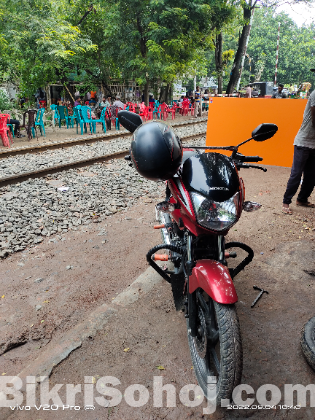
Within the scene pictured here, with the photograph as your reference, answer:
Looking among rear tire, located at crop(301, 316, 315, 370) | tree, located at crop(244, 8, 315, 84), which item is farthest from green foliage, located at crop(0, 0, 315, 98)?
tree, located at crop(244, 8, 315, 84)

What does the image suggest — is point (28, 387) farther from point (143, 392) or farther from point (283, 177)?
point (283, 177)

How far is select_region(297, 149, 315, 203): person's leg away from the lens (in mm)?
4406

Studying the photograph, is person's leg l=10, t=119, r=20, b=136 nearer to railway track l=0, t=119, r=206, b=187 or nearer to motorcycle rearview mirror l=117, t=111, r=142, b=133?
Answer: railway track l=0, t=119, r=206, b=187

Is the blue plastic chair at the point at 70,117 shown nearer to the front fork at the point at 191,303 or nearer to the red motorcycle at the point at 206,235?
the red motorcycle at the point at 206,235

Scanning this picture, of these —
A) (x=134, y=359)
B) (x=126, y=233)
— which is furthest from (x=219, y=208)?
(x=126, y=233)

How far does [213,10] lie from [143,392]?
62.8 feet

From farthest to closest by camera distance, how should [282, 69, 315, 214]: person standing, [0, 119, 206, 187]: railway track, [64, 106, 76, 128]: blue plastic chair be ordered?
[64, 106, 76, 128]: blue plastic chair, [0, 119, 206, 187]: railway track, [282, 69, 315, 214]: person standing

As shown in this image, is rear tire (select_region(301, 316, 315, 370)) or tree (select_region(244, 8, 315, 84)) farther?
tree (select_region(244, 8, 315, 84))

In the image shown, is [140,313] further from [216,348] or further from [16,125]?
[16,125]

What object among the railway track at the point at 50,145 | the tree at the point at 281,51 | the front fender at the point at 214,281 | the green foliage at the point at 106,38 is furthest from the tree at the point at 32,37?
the tree at the point at 281,51

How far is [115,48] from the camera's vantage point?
59.7ft

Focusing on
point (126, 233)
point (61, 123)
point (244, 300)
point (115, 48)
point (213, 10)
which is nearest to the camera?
point (244, 300)

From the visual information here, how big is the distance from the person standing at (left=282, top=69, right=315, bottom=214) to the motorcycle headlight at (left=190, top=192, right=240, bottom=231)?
2989mm

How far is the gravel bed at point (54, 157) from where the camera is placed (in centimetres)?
737
